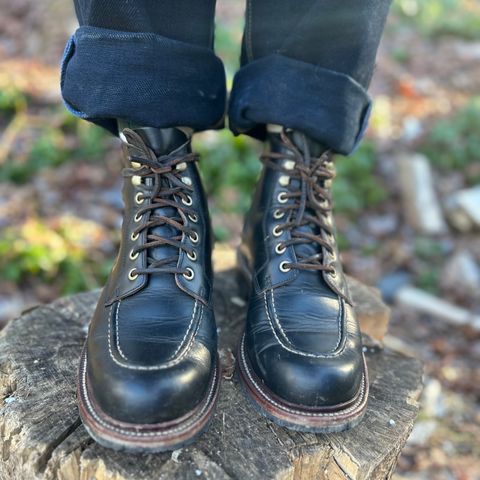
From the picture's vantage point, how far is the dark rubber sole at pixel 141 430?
110 cm

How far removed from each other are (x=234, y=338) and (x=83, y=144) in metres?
2.50

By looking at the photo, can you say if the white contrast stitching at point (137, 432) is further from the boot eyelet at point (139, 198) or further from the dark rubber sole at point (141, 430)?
the boot eyelet at point (139, 198)

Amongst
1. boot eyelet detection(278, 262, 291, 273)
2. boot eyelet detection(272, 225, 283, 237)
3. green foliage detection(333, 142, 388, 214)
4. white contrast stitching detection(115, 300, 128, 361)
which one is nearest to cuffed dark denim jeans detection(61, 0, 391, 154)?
boot eyelet detection(272, 225, 283, 237)

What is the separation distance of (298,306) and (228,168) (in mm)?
2395

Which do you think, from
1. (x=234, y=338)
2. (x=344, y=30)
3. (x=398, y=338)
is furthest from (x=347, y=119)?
(x=398, y=338)

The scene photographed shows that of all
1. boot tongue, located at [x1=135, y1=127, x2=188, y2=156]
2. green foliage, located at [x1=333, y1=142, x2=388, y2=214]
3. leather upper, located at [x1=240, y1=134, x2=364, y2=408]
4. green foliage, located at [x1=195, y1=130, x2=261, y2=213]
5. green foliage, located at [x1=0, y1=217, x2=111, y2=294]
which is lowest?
green foliage, located at [x1=333, y1=142, x2=388, y2=214]

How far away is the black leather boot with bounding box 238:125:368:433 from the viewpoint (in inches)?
47.9

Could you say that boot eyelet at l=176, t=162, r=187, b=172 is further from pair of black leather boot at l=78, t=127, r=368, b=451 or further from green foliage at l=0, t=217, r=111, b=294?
green foliage at l=0, t=217, r=111, b=294

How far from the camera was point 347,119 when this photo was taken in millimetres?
1555

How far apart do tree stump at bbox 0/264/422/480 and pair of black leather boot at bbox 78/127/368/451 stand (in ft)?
0.17

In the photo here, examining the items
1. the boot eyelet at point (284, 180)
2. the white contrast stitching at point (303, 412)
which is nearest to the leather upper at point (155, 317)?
the white contrast stitching at point (303, 412)

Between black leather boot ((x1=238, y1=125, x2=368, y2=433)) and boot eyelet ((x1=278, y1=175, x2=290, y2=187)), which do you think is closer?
black leather boot ((x1=238, y1=125, x2=368, y2=433))

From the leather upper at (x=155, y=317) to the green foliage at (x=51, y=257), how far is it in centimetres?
138

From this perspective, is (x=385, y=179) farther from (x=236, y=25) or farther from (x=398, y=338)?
(x=236, y=25)
